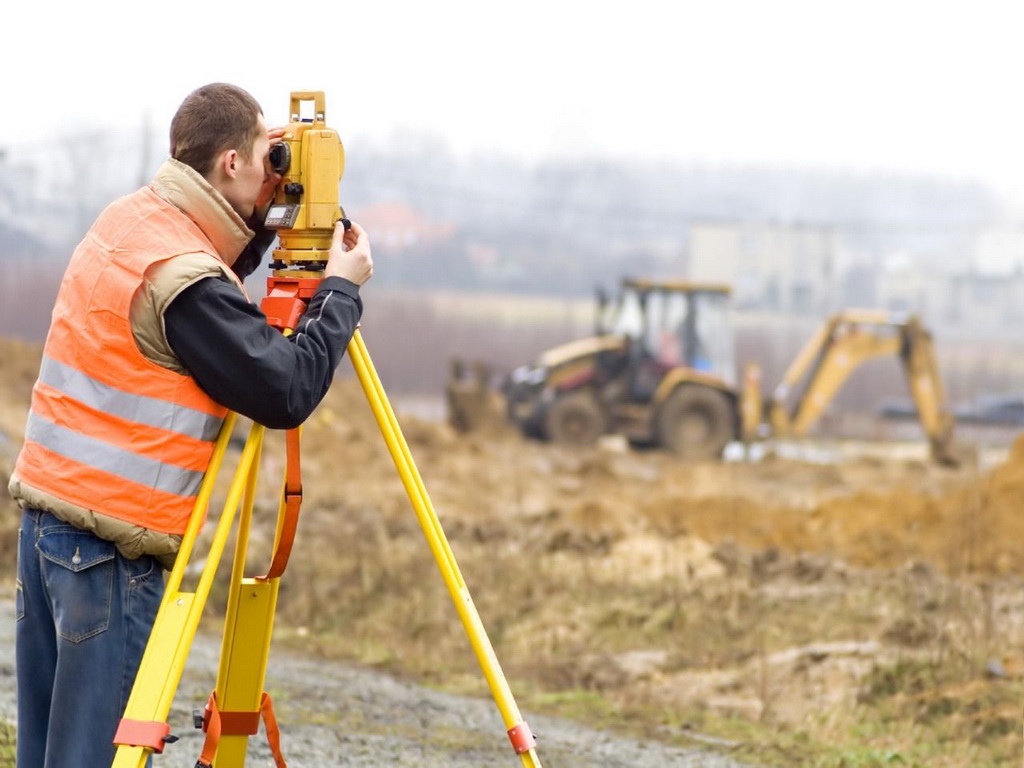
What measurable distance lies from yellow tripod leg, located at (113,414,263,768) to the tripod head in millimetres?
345

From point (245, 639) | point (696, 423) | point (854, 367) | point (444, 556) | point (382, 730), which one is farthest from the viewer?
point (854, 367)

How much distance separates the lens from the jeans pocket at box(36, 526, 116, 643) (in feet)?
8.71

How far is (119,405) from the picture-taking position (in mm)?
2637

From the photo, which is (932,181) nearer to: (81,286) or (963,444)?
(963,444)

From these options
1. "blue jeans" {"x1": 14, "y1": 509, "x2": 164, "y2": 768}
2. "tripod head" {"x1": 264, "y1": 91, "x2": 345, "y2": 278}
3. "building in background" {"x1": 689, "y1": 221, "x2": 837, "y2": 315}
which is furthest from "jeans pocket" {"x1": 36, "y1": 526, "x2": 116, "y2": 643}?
"building in background" {"x1": 689, "y1": 221, "x2": 837, "y2": 315}

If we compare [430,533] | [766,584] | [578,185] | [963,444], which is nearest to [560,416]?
[963,444]

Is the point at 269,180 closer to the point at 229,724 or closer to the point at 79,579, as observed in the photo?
the point at 79,579

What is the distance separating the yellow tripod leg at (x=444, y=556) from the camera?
2.88 metres

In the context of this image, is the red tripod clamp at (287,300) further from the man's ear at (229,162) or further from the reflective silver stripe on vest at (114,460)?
the reflective silver stripe on vest at (114,460)

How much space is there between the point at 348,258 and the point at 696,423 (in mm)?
17067

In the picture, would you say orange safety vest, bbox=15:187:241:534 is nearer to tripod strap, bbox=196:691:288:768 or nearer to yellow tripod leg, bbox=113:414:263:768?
yellow tripod leg, bbox=113:414:263:768

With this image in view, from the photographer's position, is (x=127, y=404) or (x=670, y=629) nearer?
(x=127, y=404)

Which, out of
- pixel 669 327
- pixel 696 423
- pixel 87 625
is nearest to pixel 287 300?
pixel 87 625

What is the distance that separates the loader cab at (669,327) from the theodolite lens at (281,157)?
1654 cm
